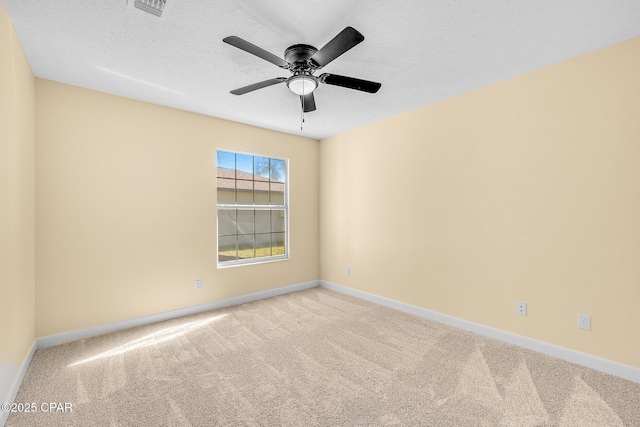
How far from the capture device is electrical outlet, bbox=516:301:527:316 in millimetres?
2572

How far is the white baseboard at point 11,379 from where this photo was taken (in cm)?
166

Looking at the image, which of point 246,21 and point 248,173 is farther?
point 248,173

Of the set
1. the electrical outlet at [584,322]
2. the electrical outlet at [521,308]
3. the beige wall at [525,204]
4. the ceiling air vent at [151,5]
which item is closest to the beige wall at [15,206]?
the ceiling air vent at [151,5]

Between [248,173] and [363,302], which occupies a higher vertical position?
[248,173]

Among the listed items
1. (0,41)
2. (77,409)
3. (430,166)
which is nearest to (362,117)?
(430,166)

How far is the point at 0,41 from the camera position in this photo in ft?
5.50

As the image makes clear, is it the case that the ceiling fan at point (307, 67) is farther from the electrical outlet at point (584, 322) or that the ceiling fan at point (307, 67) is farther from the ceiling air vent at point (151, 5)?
the electrical outlet at point (584, 322)

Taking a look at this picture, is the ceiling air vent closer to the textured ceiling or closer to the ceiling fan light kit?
the textured ceiling

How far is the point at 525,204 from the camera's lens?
2.58 metres

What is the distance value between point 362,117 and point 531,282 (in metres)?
2.65

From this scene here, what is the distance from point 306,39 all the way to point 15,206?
7.96 ft

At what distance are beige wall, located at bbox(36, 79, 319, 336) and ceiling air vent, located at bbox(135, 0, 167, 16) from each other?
1.67 meters

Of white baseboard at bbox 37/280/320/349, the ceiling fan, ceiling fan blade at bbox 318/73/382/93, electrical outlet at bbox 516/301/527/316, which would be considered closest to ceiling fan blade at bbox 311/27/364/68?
the ceiling fan

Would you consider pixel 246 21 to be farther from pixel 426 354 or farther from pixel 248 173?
pixel 426 354
